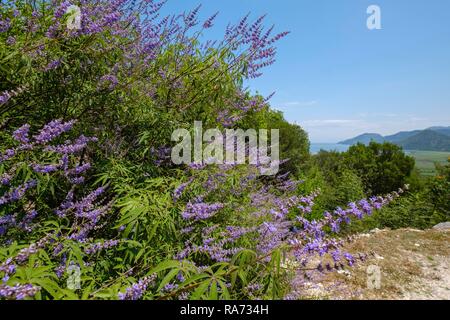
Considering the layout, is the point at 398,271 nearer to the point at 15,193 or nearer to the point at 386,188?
the point at 15,193

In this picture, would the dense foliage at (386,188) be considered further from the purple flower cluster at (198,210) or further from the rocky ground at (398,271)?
the purple flower cluster at (198,210)

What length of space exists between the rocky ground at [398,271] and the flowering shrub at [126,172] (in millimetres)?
2465

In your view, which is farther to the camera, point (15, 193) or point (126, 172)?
point (126, 172)

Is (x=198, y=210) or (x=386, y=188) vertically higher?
(x=198, y=210)

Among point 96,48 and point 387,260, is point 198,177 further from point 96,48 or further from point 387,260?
point 387,260

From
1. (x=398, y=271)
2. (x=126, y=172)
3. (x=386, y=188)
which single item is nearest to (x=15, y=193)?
(x=126, y=172)

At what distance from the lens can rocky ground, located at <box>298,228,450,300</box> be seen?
5.20 m

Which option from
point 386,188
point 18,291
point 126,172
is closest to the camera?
point 18,291

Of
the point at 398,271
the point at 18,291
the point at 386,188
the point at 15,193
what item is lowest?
the point at 386,188

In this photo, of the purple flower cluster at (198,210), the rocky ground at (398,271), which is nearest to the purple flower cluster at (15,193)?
the purple flower cluster at (198,210)

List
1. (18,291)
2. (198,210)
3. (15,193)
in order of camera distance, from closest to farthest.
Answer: (18,291) < (15,193) < (198,210)

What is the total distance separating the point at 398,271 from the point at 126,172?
6.43 metres

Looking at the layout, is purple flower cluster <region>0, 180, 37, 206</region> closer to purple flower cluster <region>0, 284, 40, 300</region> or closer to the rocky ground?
purple flower cluster <region>0, 284, 40, 300</region>

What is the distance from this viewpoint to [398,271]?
627 centimetres
